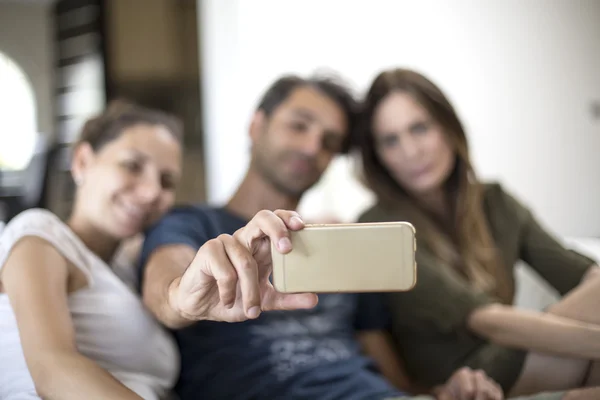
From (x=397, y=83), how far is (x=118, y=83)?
2.16ft

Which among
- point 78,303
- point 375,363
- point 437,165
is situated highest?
point 437,165

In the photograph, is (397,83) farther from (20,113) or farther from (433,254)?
(20,113)

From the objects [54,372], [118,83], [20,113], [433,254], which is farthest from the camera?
[118,83]

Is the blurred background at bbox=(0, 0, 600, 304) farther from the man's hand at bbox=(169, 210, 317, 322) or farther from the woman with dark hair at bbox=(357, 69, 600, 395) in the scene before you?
the man's hand at bbox=(169, 210, 317, 322)

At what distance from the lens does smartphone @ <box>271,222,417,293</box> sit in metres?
0.34

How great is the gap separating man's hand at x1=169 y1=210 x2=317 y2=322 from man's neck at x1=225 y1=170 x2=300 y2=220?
0.09 m

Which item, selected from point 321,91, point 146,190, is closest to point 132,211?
point 146,190

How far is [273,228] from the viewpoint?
34cm

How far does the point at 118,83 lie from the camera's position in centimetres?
99

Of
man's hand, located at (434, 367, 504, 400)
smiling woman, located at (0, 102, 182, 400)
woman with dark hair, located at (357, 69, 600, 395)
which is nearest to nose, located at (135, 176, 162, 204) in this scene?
smiling woman, located at (0, 102, 182, 400)

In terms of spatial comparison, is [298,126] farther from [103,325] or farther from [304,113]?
[103,325]

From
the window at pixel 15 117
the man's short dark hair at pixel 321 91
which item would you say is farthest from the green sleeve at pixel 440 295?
the window at pixel 15 117

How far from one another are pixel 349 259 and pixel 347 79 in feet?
0.92

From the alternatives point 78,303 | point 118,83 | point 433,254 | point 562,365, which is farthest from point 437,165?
point 118,83
